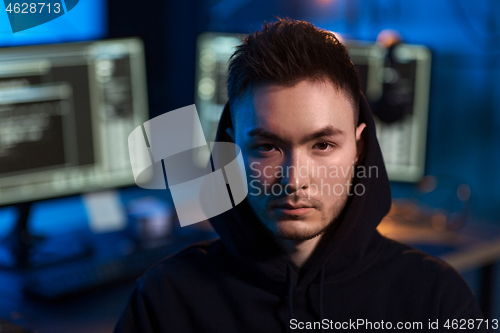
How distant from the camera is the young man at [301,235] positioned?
82 cm

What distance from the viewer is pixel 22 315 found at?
1.08m

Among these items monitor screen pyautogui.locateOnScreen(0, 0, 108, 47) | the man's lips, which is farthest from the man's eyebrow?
monitor screen pyautogui.locateOnScreen(0, 0, 108, 47)

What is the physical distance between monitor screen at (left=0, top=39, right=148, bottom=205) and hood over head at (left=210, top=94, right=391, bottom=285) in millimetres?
658

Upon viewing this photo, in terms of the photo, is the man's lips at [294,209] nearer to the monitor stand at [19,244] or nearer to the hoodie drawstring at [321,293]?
the hoodie drawstring at [321,293]

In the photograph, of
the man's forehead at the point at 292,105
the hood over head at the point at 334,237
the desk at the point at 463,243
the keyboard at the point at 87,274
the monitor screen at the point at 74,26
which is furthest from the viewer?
the monitor screen at the point at 74,26

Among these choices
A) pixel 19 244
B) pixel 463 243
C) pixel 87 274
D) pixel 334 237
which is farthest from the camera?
pixel 463 243

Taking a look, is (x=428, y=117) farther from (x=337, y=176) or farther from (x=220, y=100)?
(x=337, y=176)

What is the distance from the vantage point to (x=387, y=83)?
1700 millimetres

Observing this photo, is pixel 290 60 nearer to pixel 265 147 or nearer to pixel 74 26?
pixel 265 147

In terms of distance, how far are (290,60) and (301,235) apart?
0.90 ft

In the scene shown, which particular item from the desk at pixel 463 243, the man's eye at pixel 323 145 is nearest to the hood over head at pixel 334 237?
the man's eye at pixel 323 145

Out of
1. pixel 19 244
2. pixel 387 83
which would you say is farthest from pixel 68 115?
pixel 387 83

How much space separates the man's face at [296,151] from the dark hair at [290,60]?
2 cm

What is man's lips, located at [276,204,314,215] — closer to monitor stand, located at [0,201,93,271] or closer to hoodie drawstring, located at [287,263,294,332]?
hoodie drawstring, located at [287,263,294,332]
